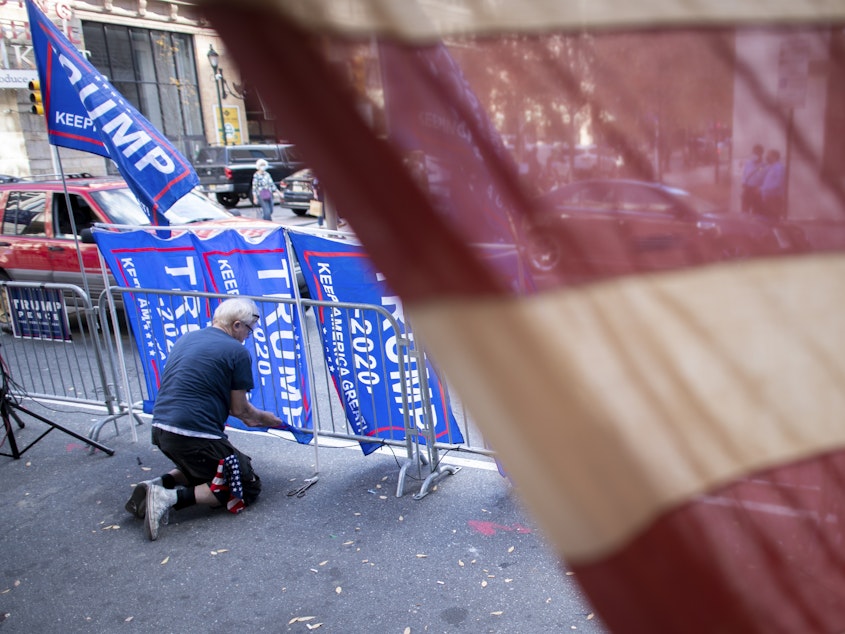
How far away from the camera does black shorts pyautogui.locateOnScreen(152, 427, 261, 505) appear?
4.64m

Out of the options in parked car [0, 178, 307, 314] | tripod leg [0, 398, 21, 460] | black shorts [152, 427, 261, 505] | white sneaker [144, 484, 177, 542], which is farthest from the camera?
parked car [0, 178, 307, 314]

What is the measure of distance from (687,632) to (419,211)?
1.42ft

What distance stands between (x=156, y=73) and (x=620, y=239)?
3085 centimetres

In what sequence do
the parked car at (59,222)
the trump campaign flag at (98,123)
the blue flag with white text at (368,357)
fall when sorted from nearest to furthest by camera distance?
the blue flag with white text at (368,357) < the trump campaign flag at (98,123) < the parked car at (59,222)

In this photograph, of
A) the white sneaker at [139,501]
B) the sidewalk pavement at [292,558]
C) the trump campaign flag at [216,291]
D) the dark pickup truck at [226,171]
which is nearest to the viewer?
the sidewalk pavement at [292,558]

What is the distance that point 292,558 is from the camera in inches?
162

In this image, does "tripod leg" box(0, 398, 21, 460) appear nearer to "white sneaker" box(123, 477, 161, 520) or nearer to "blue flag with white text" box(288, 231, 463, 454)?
"white sneaker" box(123, 477, 161, 520)

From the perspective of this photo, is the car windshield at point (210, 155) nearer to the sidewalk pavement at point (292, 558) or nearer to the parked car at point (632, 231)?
the sidewalk pavement at point (292, 558)

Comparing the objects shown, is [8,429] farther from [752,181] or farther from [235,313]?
[752,181]


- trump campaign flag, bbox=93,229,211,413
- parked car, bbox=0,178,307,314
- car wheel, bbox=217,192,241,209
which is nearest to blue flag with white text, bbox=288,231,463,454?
trump campaign flag, bbox=93,229,211,413

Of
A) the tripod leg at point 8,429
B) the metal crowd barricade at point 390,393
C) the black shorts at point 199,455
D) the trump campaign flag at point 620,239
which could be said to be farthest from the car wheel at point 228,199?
the trump campaign flag at point 620,239

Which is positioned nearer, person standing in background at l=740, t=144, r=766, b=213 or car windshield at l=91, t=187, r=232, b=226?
person standing in background at l=740, t=144, r=766, b=213

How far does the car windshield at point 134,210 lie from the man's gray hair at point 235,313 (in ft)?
16.5

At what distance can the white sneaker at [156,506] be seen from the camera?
173 inches
